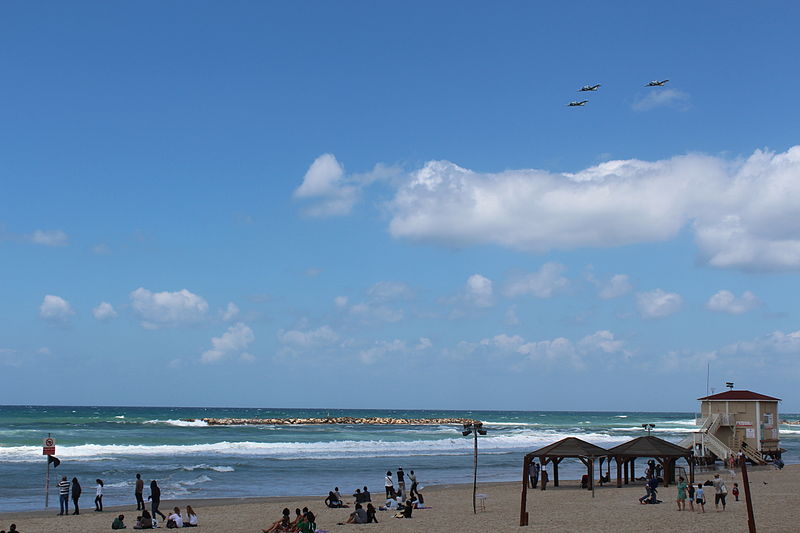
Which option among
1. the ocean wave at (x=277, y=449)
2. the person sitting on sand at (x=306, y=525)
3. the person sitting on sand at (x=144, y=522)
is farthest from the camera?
the ocean wave at (x=277, y=449)

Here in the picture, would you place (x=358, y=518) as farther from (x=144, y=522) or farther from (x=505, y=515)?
(x=144, y=522)

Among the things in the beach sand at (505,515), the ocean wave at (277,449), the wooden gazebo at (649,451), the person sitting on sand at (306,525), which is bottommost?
the ocean wave at (277,449)

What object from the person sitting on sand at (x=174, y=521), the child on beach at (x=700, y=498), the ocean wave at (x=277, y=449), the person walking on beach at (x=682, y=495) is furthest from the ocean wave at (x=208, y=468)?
the child on beach at (x=700, y=498)

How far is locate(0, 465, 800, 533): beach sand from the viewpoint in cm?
2086

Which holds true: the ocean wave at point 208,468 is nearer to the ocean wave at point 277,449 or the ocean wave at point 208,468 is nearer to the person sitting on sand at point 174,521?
the ocean wave at point 277,449

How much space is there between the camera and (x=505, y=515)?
23625mm

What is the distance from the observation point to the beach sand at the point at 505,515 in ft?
68.4

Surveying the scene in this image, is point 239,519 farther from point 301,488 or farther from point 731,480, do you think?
point 731,480

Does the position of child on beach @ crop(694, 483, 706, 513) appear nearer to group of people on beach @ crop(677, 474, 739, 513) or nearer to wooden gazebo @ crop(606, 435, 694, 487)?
group of people on beach @ crop(677, 474, 739, 513)

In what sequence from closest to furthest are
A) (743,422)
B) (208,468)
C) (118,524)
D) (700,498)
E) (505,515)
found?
(118,524), (700,498), (505,515), (208,468), (743,422)

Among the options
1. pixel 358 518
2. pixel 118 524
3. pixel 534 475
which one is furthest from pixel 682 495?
pixel 118 524

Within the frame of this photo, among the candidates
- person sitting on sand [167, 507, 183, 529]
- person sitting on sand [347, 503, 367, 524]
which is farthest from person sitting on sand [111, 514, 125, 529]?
person sitting on sand [347, 503, 367, 524]

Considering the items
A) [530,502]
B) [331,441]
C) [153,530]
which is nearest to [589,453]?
[530,502]

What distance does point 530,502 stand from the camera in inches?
1057
